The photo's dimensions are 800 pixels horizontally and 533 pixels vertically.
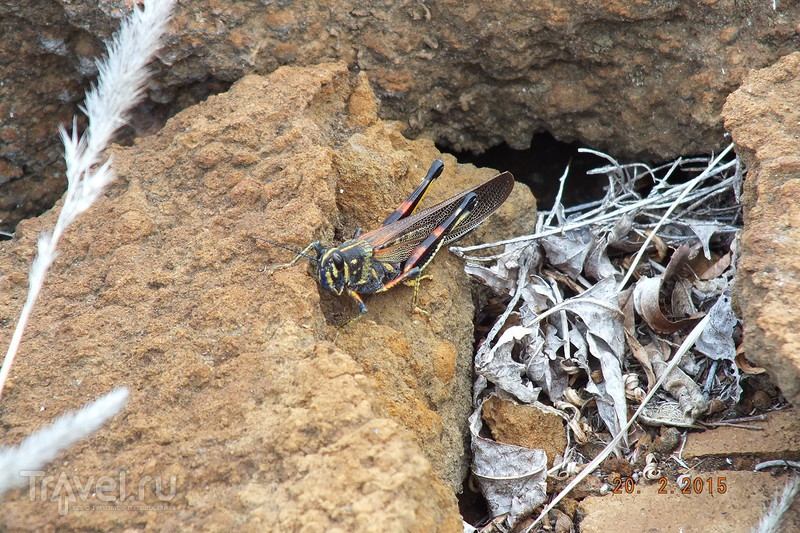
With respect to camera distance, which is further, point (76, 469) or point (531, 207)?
point (531, 207)

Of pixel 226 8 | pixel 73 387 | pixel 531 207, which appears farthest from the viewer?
pixel 531 207

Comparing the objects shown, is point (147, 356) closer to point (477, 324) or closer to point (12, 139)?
point (477, 324)

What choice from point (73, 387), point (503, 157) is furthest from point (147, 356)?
point (503, 157)

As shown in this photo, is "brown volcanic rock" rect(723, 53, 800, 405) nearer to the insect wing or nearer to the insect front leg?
the insect wing

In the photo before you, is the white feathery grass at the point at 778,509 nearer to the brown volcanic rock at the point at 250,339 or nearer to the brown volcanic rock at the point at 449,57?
the brown volcanic rock at the point at 250,339

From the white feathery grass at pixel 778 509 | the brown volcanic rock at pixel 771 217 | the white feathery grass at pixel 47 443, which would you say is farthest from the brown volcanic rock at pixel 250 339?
the brown volcanic rock at pixel 771 217

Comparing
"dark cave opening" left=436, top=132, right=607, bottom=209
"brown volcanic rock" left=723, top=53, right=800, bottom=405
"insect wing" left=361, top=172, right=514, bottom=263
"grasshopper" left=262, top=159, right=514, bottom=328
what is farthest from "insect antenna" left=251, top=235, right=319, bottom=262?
"dark cave opening" left=436, top=132, right=607, bottom=209
